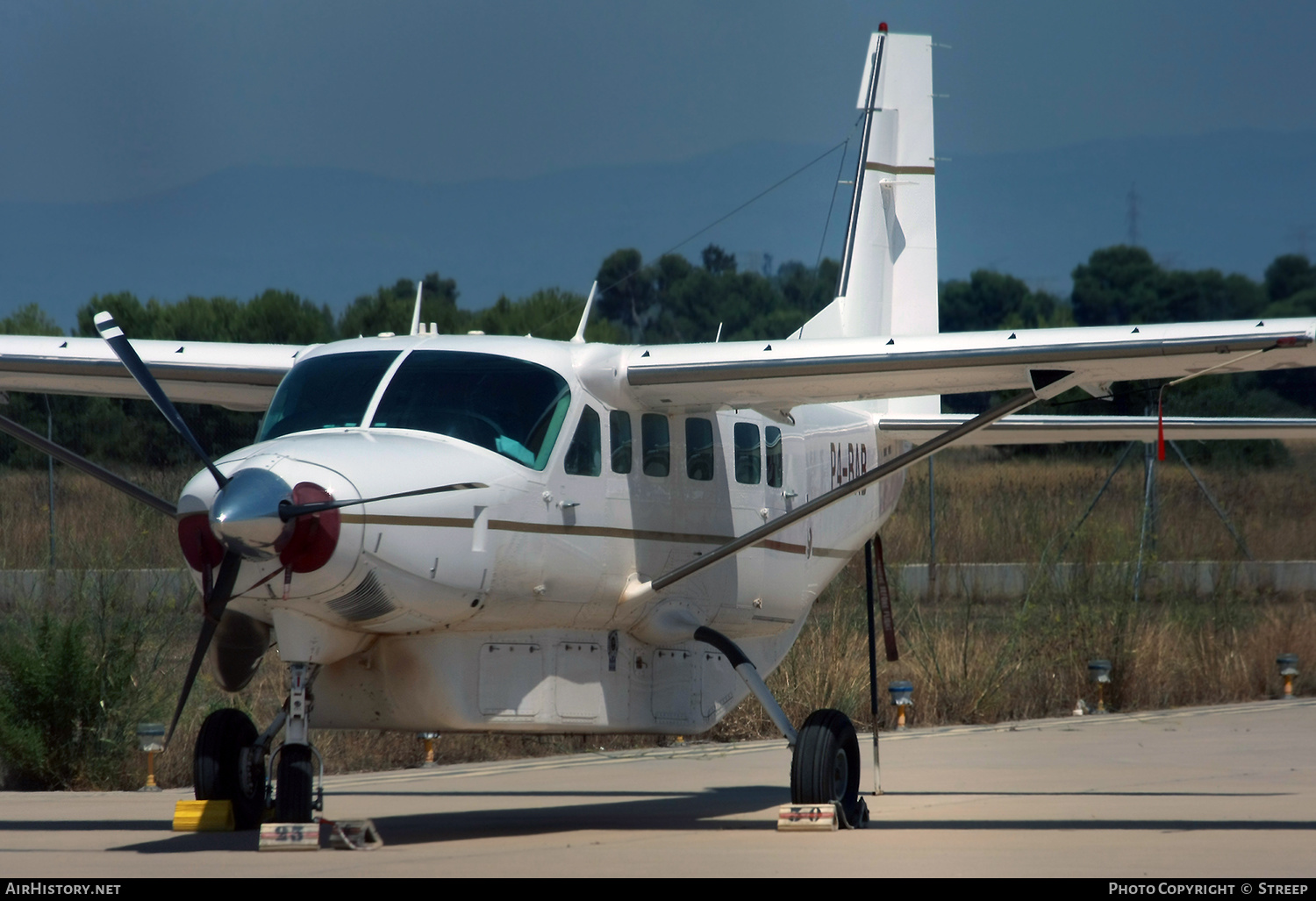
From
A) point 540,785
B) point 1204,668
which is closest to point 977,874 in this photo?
point 540,785

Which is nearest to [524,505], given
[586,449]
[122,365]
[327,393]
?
[586,449]

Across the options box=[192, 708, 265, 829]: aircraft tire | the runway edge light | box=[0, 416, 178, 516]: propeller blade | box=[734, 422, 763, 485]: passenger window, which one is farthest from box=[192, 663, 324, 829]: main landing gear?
the runway edge light

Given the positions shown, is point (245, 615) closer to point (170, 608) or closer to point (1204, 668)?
point (170, 608)

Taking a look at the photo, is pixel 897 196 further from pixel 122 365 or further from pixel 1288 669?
pixel 1288 669

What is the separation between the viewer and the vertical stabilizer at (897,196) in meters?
14.2

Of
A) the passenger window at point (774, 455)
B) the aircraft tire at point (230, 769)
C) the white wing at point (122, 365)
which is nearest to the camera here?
the aircraft tire at point (230, 769)

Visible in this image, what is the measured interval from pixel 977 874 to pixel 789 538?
4538mm

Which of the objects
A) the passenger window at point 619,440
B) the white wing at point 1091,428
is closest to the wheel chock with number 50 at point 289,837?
the passenger window at point 619,440

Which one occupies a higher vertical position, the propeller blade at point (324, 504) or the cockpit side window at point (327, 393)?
the cockpit side window at point (327, 393)

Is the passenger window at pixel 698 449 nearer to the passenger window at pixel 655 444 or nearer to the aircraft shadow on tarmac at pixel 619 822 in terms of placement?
the passenger window at pixel 655 444

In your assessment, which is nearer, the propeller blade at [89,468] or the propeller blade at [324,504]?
the propeller blade at [324,504]

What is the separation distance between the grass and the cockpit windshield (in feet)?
16.7

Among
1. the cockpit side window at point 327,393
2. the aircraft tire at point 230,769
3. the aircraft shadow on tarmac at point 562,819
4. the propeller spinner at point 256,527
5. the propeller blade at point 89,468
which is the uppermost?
the cockpit side window at point 327,393

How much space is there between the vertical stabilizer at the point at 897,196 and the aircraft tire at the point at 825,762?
515 centimetres
